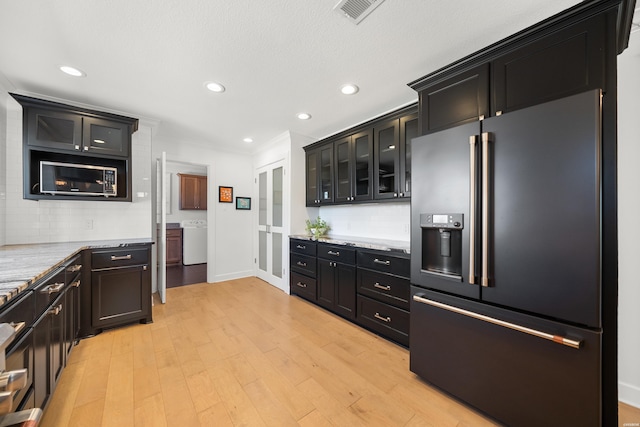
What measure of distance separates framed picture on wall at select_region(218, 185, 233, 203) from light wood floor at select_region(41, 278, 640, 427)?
220cm

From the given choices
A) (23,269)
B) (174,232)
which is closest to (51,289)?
(23,269)

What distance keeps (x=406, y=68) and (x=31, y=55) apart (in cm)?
300

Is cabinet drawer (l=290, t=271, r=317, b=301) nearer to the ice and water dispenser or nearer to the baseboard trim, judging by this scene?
the ice and water dispenser

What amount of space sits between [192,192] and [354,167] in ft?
15.2

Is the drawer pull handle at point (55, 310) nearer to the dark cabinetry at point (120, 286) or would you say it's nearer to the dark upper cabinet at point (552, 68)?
the dark cabinetry at point (120, 286)

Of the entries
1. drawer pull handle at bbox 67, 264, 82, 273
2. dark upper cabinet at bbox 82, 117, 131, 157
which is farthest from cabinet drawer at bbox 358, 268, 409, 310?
dark upper cabinet at bbox 82, 117, 131, 157

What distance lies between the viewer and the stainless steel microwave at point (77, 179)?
2578mm

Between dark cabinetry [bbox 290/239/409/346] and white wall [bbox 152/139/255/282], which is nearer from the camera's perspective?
dark cabinetry [bbox 290/239/409/346]

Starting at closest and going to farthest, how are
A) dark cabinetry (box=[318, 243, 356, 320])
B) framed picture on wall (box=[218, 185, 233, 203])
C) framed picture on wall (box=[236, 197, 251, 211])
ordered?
dark cabinetry (box=[318, 243, 356, 320])
framed picture on wall (box=[218, 185, 233, 203])
framed picture on wall (box=[236, 197, 251, 211])

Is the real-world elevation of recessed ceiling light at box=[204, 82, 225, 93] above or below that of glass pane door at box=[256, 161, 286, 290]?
above

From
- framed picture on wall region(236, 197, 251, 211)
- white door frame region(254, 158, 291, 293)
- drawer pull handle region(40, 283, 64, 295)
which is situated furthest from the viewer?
framed picture on wall region(236, 197, 251, 211)

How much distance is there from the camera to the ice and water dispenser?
1.65m

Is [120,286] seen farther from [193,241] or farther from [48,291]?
[193,241]

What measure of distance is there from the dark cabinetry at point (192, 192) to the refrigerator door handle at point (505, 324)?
19.0 ft
